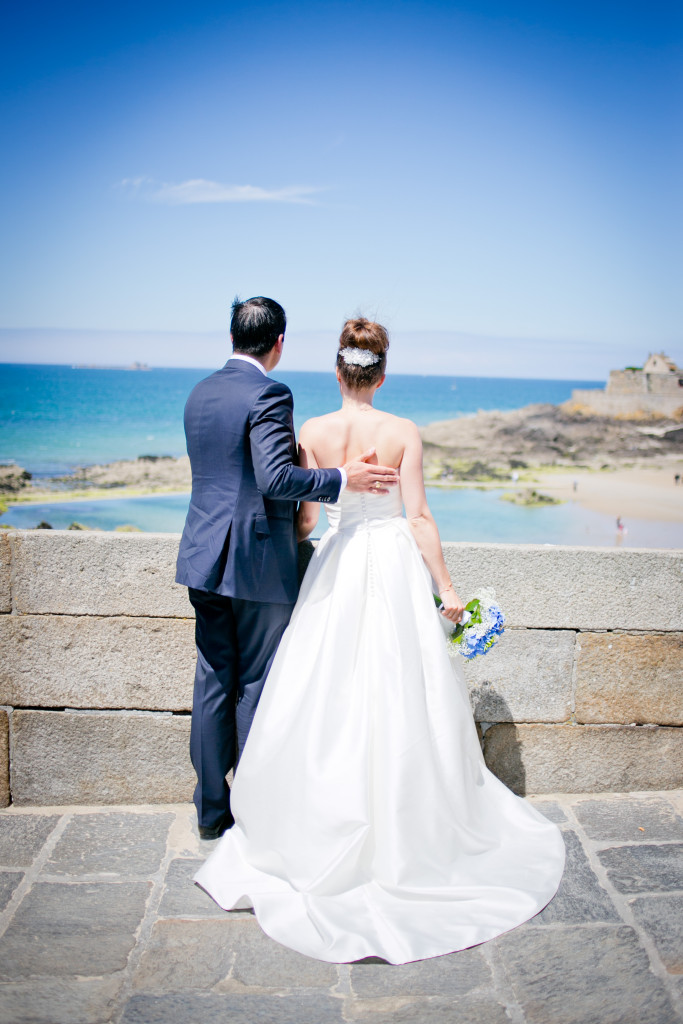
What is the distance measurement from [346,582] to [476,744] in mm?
799

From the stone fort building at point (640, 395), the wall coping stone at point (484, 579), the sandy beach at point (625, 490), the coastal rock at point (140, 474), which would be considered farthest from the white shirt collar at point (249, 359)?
the stone fort building at point (640, 395)

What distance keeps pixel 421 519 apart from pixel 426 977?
1.40 meters

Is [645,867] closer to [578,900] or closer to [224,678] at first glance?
[578,900]

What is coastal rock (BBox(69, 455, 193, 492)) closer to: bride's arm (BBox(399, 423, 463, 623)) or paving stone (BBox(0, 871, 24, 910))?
paving stone (BBox(0, 871, 24, 910))

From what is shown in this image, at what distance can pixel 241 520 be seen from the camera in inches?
96.2

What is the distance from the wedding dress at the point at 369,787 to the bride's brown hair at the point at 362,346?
40 centimetres

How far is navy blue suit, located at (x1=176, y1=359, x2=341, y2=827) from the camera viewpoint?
236 centimetres

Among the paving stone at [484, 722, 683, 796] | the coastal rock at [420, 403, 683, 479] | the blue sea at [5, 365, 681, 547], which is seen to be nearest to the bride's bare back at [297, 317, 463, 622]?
the paving stone at [484, 722, 683, 796]

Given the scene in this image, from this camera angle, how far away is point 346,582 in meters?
2.47

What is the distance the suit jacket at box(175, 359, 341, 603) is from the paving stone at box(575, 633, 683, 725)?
136 centimetres

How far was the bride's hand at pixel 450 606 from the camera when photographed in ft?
8.66

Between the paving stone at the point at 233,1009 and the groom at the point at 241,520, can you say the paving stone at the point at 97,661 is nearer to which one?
the groom at the point at 241,520

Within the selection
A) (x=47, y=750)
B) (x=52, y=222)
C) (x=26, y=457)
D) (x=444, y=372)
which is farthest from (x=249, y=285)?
(x=444, y=372)

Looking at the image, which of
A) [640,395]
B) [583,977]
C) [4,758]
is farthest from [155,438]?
[583,977]
